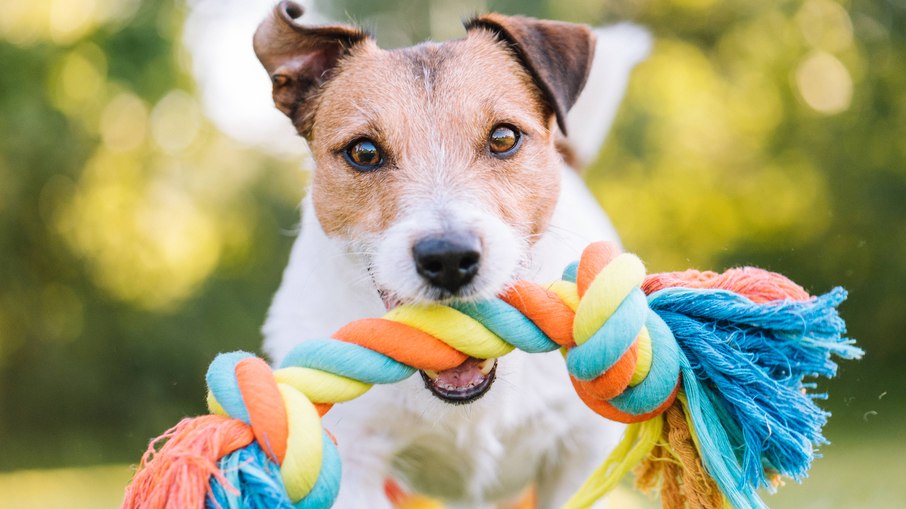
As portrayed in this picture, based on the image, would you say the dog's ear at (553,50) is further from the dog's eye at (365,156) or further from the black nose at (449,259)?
the black nose at (449,259)

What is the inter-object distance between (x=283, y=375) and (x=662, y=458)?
3.44 feet

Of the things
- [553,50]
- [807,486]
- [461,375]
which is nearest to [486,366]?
[461,375]

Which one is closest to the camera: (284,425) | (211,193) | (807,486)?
(284,425)

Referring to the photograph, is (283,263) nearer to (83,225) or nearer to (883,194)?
(83,225)

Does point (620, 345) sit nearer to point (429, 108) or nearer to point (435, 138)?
point (435, 138)

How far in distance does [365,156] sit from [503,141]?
0.47 meters

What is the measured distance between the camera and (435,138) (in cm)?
291

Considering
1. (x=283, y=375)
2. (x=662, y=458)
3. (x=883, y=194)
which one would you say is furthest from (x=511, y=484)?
(x=883, y=194)

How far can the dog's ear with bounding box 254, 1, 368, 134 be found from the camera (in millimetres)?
3324

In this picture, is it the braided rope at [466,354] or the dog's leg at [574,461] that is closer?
the braided rope at [466,354]

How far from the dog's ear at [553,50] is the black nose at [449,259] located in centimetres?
101

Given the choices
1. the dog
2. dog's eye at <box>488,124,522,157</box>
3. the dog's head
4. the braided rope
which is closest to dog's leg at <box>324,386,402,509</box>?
the dog

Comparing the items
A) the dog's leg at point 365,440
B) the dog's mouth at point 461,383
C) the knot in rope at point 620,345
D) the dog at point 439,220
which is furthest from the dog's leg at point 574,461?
the knot in rope at point 620,345

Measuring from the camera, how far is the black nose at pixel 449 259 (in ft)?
7.73
